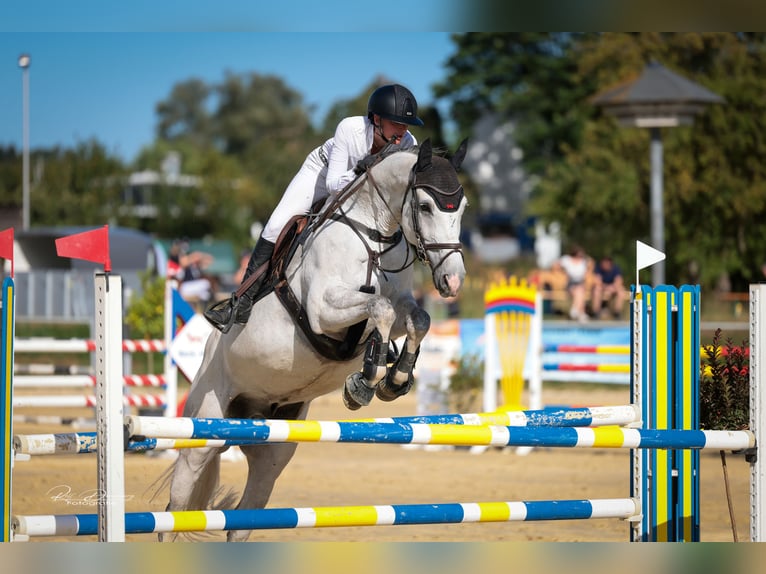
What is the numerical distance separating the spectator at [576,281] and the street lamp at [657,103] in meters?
3.11

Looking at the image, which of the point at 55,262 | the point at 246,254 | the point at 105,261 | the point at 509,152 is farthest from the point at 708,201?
the point at 509,152

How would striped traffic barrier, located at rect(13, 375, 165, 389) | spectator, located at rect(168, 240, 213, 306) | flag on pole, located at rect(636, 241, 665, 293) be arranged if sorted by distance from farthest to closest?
spectator, located at rect(168, 240, 213, 306) → striped traffic barrier, located at rect(13, 375, 165, 389) → flag on pole, located at rect(636, 241, 665, 293)

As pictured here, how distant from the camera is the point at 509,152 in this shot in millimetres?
44375

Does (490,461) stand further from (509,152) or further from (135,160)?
(135,160)


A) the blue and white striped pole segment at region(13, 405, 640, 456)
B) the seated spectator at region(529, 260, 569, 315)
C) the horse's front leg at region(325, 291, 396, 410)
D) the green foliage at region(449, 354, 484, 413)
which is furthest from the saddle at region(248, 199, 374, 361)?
the seated spectator at region(529, 260, 569, 315)

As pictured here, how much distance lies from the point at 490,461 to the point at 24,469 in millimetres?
4030

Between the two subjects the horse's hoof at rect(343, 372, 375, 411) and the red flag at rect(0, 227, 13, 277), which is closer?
the red flag at rect(0, 227, 13, 277)

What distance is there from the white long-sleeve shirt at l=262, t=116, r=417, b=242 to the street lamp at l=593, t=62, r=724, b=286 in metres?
6.73

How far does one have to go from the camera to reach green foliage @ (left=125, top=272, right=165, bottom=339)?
34.8ft

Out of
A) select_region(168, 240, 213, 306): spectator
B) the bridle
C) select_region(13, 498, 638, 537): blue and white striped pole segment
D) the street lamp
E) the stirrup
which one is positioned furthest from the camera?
select_region(168, 240, 213, 306): spectator

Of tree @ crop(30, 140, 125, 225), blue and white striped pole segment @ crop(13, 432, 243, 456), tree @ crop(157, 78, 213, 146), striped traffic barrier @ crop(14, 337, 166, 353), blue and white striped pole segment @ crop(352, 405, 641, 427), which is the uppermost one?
tree @ crop(157, 78, 213, 146)

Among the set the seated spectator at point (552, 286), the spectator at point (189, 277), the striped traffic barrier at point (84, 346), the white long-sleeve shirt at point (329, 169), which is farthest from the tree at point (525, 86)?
the white long-sleeve shirt at point (329, 169)

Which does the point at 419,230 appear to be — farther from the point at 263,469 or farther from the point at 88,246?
the point at 263,469

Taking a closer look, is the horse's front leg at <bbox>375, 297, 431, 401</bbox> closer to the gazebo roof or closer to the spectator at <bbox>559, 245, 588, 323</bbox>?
the gazebo roof
